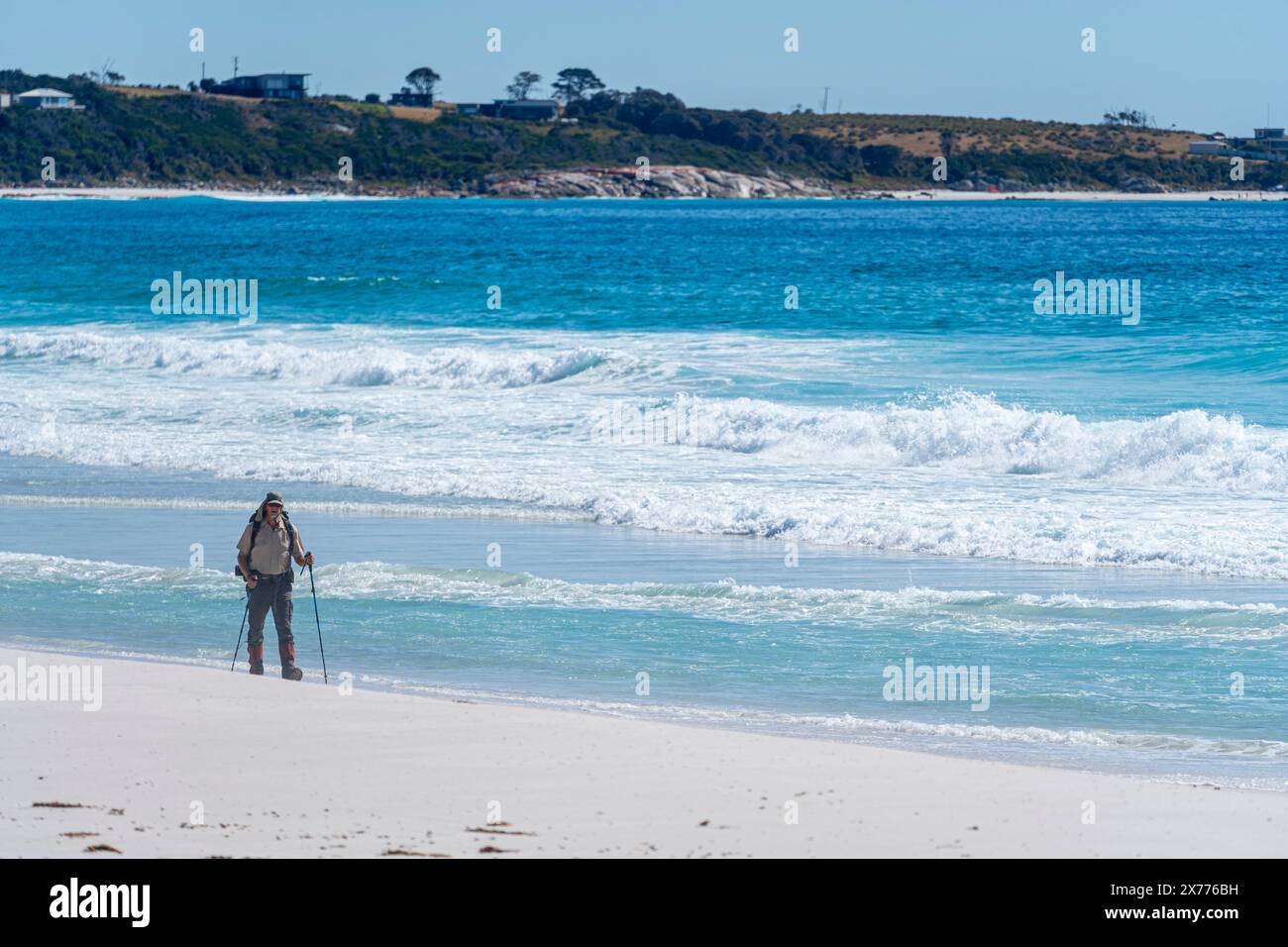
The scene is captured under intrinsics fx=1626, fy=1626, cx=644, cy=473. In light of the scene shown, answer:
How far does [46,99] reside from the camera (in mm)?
172250

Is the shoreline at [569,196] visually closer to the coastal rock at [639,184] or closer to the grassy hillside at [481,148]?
the coastal rock at [639,184]

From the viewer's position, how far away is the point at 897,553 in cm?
1412

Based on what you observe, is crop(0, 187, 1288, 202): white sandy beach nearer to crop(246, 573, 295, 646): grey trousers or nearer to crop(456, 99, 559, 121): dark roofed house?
crop(456, 99, 559, 121): dark roofed house

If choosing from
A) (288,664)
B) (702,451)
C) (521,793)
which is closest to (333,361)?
(702,451)

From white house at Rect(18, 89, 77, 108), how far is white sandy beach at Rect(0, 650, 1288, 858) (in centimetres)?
17638

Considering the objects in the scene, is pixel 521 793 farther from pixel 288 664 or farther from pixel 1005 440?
pixel 1005 440

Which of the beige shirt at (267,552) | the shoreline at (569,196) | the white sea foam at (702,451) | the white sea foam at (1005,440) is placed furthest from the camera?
the shoreline at (569,196)

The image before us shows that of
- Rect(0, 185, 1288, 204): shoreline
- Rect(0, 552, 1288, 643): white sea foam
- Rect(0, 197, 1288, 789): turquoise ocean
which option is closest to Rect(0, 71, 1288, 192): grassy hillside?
Rect(0, 185, 1288, 204): shoreline

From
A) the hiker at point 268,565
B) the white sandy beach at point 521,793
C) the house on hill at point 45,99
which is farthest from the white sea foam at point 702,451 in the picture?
the house on hill at point 45,99

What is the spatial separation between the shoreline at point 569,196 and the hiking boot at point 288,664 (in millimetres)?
136164

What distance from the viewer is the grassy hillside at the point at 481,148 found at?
157000 millimetres

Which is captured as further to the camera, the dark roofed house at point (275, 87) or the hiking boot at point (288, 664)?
the dark roofed house at point (275, 87)

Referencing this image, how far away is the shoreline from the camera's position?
143750mm
